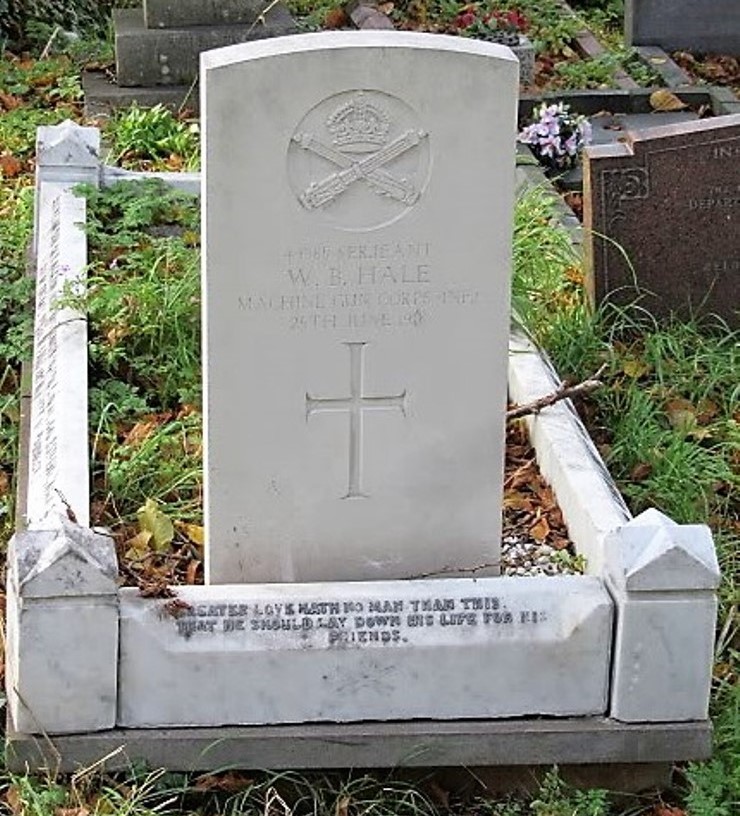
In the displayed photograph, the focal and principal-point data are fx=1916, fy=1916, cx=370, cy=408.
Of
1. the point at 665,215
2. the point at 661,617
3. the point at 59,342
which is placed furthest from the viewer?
the point at 665,215

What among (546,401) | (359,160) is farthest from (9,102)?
(359,160)

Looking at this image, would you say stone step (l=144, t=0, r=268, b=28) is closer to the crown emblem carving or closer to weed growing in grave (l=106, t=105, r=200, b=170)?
weed growing in grave (l=106, t=105, r=200, b=170)

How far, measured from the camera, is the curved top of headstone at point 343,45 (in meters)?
4.07

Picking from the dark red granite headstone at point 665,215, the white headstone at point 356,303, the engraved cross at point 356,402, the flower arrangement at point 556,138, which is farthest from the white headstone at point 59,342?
the flower arrangement at point 556,138

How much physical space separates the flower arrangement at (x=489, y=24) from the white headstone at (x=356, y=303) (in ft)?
20.3

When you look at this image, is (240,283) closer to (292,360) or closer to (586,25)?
(292,360)

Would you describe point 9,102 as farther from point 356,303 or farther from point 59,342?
point 356,303

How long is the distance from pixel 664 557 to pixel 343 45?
1.29 m

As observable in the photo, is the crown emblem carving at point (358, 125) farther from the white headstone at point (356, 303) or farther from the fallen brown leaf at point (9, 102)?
the fallen brown leaf at point (9, 102)

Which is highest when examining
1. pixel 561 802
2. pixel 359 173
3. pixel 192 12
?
pixel 359 173

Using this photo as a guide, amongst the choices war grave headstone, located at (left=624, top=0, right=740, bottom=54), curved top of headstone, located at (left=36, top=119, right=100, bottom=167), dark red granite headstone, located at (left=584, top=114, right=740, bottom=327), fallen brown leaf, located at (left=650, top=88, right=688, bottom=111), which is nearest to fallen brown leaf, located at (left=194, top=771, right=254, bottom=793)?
dark red granite headstone, located at (left=584, top=114, right=740, bottom=327)

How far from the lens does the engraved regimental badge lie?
13.5ft

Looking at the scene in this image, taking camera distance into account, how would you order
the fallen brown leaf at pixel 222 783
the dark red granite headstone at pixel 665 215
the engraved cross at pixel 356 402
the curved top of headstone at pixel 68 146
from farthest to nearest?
the curved top of headstone at pixel 68 146, the dark red granite headstone at pixel 665 215, the engraved cross at pixel 356 402, the fallen brown leaf at pixel 222 783

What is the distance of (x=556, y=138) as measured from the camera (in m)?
8.56
